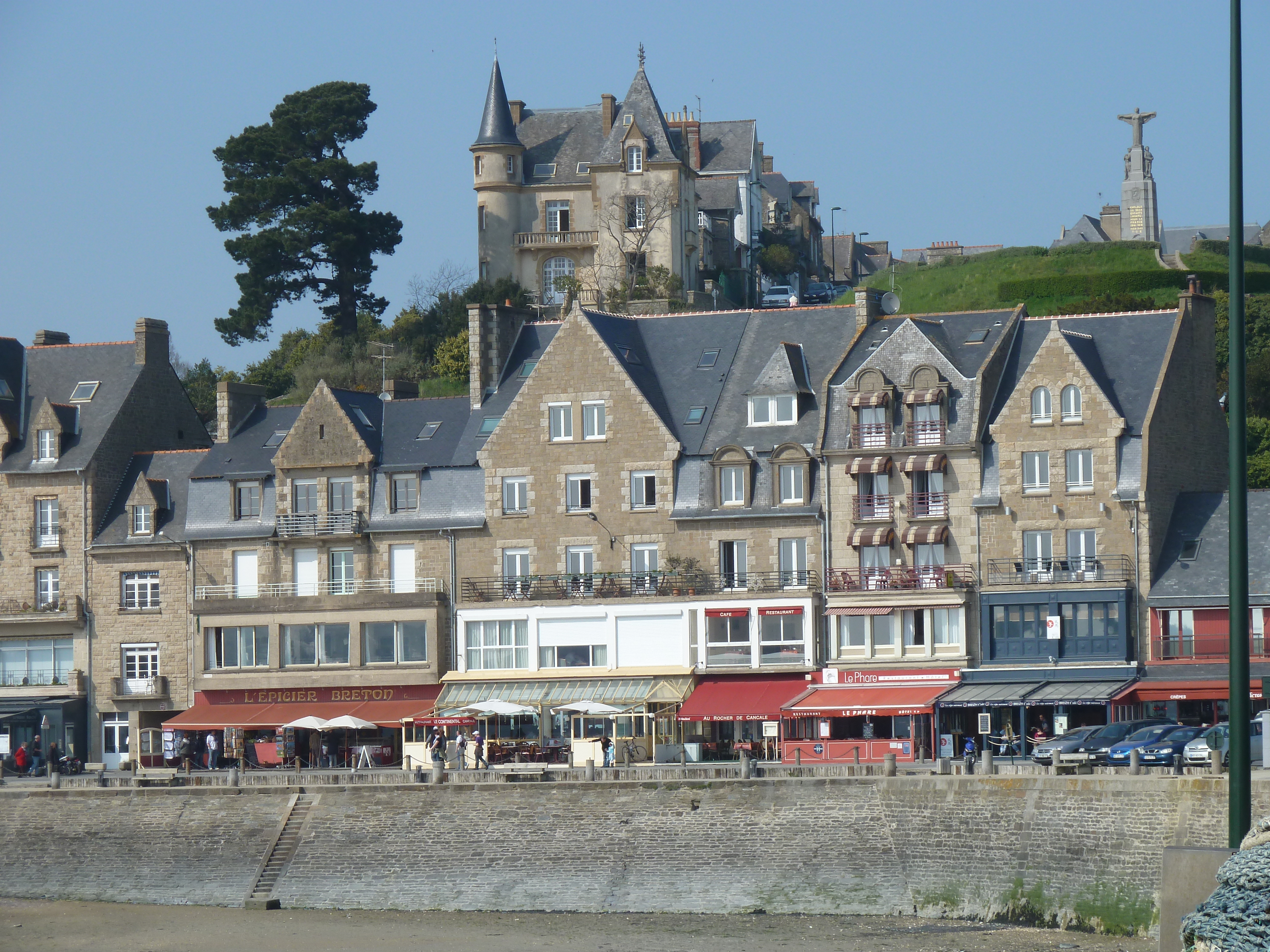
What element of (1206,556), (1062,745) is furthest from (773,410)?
(1062,745)

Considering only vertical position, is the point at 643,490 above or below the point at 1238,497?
above

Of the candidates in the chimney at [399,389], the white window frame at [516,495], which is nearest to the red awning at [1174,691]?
the white window frame at [516,495]

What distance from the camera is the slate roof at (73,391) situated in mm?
57469

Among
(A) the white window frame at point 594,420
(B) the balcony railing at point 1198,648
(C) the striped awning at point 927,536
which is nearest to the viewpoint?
(B) the balcony railing at point 1198,648

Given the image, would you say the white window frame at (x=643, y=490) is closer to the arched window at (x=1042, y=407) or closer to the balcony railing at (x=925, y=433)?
the balcony railing at (x=925, y=433)

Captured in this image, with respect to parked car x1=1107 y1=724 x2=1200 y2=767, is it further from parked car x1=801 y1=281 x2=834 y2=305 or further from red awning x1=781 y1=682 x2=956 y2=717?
parked car x1=801 y1=281 x2=834 y2=305

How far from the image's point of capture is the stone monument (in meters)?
99.8

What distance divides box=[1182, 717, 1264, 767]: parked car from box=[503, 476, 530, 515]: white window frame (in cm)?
2099

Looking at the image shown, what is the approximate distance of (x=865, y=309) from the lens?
5312 centimetres

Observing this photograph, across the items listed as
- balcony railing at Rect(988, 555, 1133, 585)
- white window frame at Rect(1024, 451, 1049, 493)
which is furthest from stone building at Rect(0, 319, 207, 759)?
white window frame at Rect(1024, 451, 1049, 493)

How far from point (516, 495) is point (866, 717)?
1207 cm

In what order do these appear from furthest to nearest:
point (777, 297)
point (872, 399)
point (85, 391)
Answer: point (777, 297), point (85, 391), point (872, 399)

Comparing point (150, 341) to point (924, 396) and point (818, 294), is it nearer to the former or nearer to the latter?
point (924, 396)

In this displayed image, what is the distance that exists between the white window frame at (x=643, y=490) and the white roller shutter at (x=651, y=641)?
3152 mm
